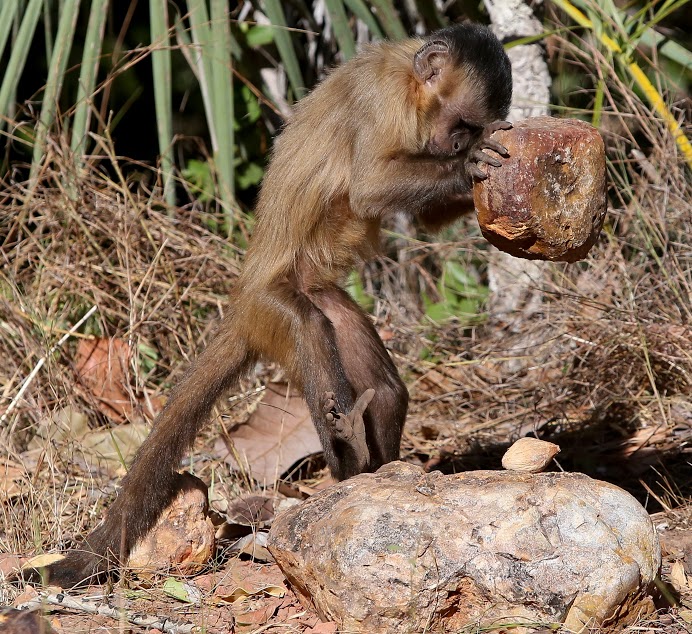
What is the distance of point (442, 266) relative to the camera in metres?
5.87

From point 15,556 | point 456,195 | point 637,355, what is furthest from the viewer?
point 637,355

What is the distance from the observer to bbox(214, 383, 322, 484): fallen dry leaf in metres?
4.32

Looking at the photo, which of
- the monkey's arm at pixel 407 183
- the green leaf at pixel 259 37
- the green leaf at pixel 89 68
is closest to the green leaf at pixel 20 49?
the green leaf at pixel 89 68

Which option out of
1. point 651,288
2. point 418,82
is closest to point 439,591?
point 418,82

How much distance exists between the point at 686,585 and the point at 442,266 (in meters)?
3.02

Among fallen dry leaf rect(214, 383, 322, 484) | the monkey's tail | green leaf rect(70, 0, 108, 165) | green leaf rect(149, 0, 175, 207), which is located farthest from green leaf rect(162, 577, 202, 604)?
green leaf rect(70, 0, 108, 165)

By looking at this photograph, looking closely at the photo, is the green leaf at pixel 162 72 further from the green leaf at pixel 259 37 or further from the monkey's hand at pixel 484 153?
the monkey's hand at pixel 484 153

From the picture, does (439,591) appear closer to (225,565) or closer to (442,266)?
(225,565)

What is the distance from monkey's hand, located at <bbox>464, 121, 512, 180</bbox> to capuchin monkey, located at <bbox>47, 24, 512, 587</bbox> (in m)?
0.14

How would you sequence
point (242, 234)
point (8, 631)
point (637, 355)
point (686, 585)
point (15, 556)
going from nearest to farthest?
point (8, 631) → point (686, 585) → point (15, 556) → point (637, 355) → point (242, 234)

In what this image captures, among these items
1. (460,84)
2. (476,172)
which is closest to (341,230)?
(460,84)

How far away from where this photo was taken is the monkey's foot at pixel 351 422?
339 cm

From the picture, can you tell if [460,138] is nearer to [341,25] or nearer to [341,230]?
[341,230]

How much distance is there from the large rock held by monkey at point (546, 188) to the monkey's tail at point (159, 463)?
3.71 feet
